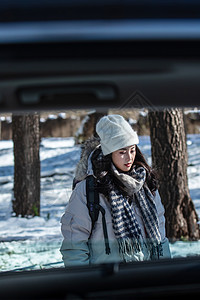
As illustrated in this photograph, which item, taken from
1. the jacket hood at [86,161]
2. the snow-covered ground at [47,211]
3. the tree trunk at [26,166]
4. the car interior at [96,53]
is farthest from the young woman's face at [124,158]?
the tree trunk at [26,166]

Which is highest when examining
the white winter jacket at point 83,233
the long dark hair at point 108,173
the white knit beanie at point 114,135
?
the white knit beanie at point 114,135

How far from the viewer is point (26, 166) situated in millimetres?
9484

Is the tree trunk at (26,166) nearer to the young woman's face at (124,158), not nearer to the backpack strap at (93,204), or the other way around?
the young woman's face at (124,158)

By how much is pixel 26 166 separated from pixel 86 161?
6.36m

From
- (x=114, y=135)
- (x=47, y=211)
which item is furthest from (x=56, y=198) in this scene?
(x=114, y=135)

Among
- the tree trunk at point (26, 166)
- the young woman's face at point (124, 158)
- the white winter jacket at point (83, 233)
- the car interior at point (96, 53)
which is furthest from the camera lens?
the tree trunk at point (26, 166)

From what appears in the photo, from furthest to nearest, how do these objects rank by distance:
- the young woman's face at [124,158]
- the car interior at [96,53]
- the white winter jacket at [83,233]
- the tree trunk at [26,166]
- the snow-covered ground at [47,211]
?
the tree trunk at [26,166] → the snow-covered ground at [47,211] → the young woman's face at [124,158] → the white winter jacket at [83,233] → the car interior at [96,53]

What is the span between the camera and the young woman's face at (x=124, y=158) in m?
3.23

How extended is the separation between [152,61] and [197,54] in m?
0.10

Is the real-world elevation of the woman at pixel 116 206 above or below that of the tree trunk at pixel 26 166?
below

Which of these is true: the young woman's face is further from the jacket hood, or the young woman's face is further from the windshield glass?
the jacket hood

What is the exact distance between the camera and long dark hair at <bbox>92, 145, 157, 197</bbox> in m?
3.12

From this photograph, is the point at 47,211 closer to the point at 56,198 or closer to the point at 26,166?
the point at 26,166

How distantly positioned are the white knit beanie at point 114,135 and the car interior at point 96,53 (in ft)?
6.58
